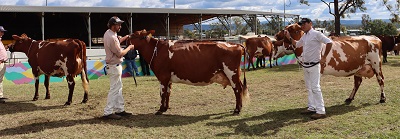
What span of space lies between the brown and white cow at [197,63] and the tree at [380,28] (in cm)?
5926

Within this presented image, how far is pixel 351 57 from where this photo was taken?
24.7 ft

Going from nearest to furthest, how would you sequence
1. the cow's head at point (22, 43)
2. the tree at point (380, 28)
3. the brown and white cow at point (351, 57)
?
the brown and white cow at point (351, 57) → the cow's head at point (22, 43) → the tree at point (380, 28)

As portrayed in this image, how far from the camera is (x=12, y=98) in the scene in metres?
9.62

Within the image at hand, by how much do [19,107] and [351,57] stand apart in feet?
23.7

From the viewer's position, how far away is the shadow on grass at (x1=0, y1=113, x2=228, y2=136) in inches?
244

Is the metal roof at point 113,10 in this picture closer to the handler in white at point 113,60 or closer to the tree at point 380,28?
the handler in white at point 113,60

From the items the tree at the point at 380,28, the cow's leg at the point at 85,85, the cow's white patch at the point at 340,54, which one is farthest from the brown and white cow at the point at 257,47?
the tree at the point at 380,28

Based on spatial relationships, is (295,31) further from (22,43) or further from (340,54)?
(22,43)

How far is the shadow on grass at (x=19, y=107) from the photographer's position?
7844 mm

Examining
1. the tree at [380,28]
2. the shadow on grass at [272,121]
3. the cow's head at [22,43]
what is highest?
the tree at [380,28]

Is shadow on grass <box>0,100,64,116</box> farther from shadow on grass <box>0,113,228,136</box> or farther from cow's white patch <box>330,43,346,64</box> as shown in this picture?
cow's white patch <box>330,43,346,64</box>

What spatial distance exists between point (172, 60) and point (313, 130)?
9.47ft

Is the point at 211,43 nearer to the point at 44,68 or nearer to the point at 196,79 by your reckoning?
the point at 196,79

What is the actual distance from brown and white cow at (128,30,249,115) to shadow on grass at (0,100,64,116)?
2681 millimetres
